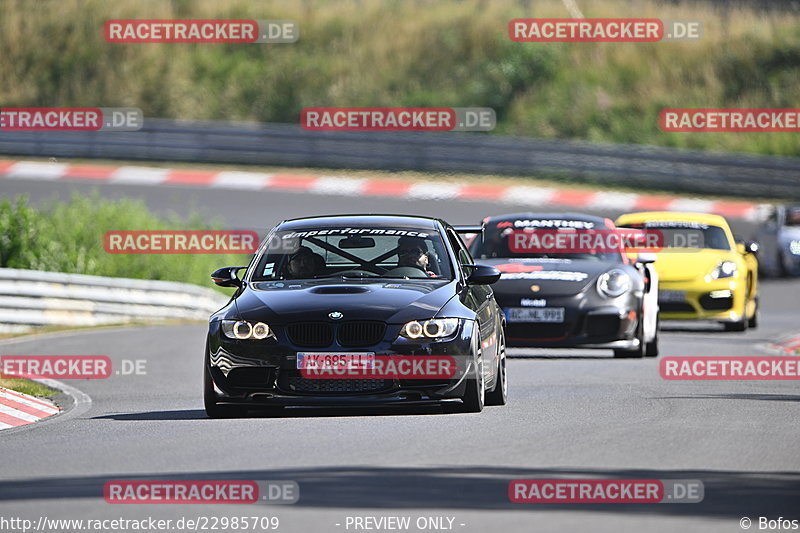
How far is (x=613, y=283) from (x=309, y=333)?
584 cm

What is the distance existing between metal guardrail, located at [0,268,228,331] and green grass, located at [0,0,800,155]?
16.0 metres

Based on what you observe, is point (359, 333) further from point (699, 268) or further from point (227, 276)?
point (699, 268)

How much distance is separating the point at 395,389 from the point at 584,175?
2350 centimetres

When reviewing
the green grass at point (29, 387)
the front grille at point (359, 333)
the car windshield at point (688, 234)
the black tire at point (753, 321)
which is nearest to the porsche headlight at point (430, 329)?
the front grille at point (359, 333)

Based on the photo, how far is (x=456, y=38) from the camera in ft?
143

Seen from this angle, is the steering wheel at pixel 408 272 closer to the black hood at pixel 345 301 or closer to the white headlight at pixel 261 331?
the black hood at pixel 345 301

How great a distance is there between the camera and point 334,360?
1018 centimetres

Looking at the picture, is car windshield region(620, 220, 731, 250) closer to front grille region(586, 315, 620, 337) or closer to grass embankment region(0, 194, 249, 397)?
front grille region(586, 315, 620, 337)

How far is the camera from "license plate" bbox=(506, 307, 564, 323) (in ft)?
50.4

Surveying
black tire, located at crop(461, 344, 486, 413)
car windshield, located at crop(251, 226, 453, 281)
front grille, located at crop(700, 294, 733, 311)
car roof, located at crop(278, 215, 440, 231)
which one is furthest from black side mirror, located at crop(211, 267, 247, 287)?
front grille, located at crop(700, 294, 733, 311)

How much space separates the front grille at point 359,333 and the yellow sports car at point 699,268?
31.7 feet

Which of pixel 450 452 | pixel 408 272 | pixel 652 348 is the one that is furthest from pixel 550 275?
pixel 450 452

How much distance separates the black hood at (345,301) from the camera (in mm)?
10305

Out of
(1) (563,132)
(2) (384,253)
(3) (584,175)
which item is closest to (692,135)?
(1) (563,132)
